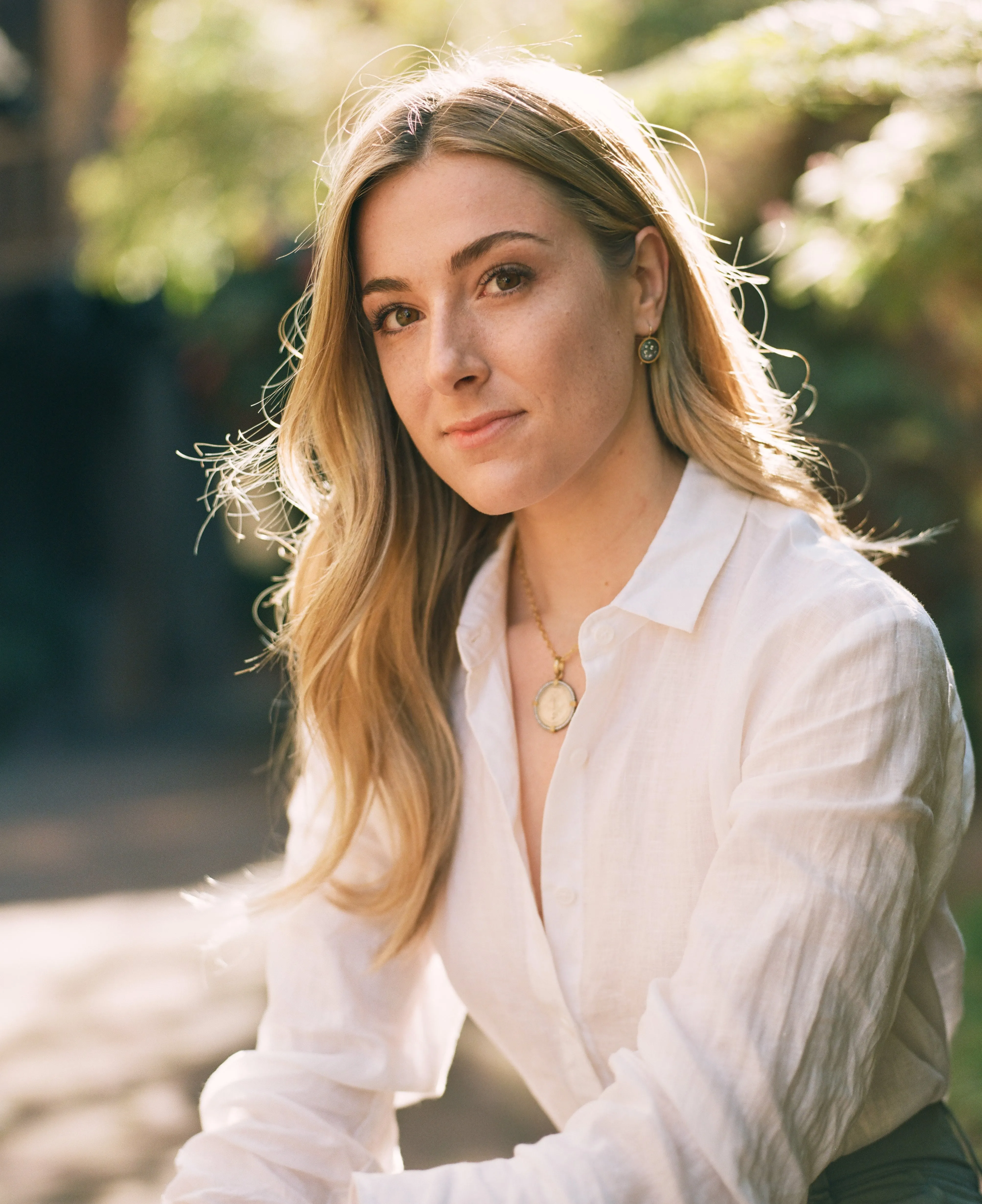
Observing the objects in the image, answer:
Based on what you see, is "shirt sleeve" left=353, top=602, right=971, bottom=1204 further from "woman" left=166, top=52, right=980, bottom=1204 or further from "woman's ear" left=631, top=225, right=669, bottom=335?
"woman's ear" left=631, top=225, right=669, bottom=335

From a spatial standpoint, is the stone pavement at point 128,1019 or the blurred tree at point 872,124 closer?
the blurred tree at point 872,124

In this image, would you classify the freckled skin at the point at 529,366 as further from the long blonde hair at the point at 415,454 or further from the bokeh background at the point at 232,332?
the bokeh background at the point at 232,332

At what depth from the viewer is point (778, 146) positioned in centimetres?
515

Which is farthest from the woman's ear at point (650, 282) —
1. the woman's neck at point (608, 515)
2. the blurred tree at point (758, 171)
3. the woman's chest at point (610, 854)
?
the blurred tree at point (758, 171)

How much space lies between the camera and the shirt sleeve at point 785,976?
4.14 ft

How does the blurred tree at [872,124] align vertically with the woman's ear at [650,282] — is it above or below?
above

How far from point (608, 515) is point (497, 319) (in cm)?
33

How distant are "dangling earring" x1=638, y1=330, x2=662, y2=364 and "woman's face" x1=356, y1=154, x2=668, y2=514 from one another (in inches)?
1.9

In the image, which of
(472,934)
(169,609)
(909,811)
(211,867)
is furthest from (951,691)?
(169,609)

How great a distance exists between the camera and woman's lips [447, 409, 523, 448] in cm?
163

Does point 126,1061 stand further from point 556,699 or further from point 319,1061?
point 556,699

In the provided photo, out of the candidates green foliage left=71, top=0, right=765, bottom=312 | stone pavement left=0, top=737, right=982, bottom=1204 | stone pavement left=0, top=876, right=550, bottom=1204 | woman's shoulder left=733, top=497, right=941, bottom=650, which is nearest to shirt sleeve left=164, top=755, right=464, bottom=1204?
stone pavement left=0, top=737, right=982, bottom=1204

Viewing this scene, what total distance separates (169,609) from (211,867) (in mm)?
6726

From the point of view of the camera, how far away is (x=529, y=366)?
5.26 feet
